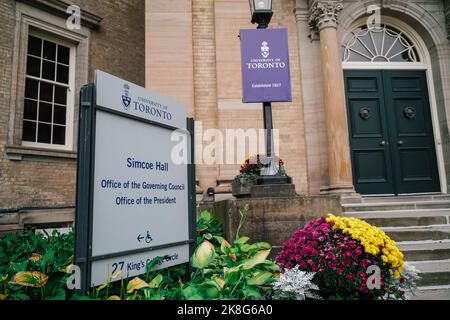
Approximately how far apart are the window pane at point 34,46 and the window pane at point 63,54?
593mm

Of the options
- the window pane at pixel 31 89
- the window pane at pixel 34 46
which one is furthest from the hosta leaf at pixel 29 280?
the window pane at pixel 34 46

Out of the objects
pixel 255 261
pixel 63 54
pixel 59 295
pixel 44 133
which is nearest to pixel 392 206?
pixel 255 261

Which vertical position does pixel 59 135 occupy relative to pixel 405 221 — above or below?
above

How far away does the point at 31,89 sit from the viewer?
29.8 feet

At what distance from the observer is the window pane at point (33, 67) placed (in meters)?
9.07

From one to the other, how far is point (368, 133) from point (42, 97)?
8772 millimetres

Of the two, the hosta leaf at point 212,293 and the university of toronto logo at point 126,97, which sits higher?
the university of toronto logo at point 126,97

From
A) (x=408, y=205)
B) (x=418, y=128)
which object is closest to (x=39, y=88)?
(x=408, y=205)

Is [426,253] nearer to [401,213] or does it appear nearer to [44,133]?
[401,213]

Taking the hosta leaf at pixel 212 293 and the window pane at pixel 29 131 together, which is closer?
the hosta leaf at pixel 212 293

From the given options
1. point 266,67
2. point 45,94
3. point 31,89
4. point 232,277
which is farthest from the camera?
point 45,94

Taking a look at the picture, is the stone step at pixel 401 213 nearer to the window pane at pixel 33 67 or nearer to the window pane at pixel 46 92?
the window pane at pixel 46 92

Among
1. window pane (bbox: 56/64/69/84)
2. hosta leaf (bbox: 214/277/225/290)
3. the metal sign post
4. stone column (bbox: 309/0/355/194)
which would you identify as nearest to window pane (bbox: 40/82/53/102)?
window pane (bbox: 56/64/69/84)

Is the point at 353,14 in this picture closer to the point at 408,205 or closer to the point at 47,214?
the point at 408,205
